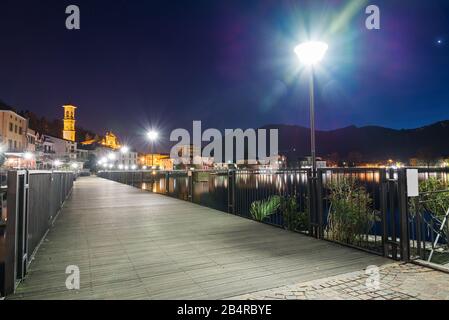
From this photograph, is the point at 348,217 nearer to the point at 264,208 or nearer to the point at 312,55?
the point at 264,208

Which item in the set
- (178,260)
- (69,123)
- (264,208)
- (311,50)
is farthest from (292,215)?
(69,123)

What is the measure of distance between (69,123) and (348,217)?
10096 centimetres

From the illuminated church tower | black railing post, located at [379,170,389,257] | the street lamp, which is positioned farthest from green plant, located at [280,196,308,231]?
the illuminated church tower

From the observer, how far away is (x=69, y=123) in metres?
92.2

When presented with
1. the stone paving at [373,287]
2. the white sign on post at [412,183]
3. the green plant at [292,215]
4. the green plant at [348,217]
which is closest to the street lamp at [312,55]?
the green plant at [348,217]

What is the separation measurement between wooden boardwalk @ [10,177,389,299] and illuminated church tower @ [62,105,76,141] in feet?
309

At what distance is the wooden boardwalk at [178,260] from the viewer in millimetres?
3207

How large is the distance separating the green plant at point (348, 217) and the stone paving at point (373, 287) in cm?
178

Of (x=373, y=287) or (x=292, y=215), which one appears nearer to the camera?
(x=373, y=287)

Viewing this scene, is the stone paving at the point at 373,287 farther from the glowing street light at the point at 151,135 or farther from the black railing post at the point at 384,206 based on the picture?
the glowing street light at the point at 151,135
